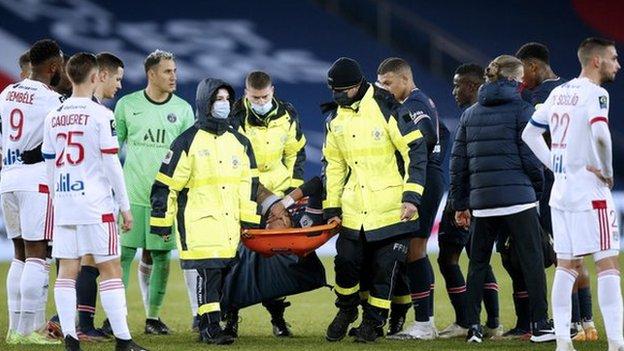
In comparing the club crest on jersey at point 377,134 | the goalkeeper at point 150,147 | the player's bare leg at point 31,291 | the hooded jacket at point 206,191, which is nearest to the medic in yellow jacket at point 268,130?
the goalkeeper at point 150,147

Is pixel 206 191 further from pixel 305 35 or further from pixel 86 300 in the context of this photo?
pixel 305 35

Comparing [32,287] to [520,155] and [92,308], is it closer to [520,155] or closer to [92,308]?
[92,308]

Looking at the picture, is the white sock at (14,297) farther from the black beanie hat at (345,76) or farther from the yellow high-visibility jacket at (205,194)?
the black beanie hat at (345,76)

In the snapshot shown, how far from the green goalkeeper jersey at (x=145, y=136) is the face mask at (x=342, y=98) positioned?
160cm

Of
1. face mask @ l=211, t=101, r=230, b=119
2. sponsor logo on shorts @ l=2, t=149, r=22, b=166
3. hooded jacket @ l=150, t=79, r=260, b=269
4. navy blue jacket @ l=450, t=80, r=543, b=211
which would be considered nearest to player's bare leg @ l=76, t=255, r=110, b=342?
hooded jacket @ l=150, t=79, r=260, b=269

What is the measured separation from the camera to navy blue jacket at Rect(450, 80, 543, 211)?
9.55m

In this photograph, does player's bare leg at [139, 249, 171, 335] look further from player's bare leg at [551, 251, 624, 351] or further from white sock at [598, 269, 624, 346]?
white sock at [598, 269, 624, 346]

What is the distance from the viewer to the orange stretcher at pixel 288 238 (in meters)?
9.66

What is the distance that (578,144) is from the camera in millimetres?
8461

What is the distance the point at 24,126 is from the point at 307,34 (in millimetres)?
12685

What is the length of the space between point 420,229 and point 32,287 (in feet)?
9.24

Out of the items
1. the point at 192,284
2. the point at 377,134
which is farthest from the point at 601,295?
the point at 192,284

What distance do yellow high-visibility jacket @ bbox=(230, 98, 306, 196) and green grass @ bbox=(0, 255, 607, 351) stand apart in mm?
1181

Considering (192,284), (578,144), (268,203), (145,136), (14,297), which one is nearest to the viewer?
(578,144)
